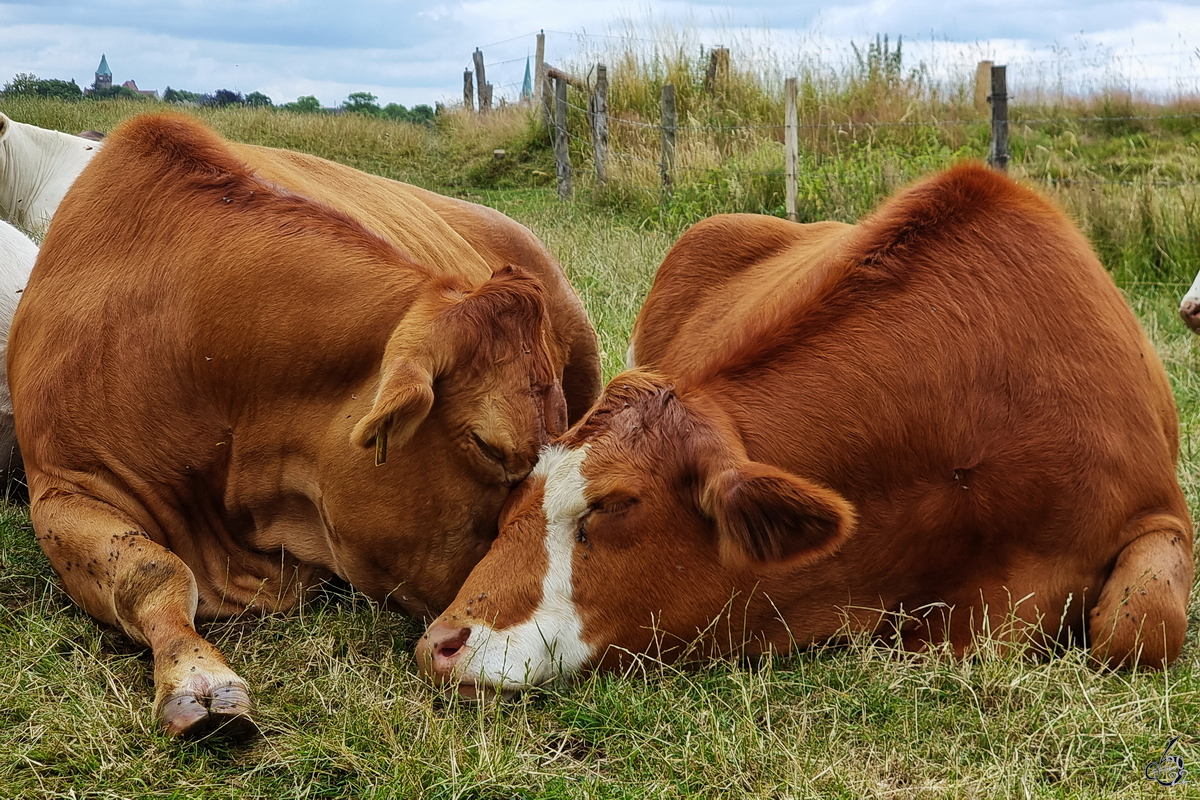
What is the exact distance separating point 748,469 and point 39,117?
61.7 ft

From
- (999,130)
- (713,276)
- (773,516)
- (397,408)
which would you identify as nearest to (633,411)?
(773,516)

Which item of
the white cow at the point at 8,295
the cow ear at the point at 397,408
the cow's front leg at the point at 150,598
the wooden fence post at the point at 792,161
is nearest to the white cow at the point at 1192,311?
the cow ear at the point at 397,408

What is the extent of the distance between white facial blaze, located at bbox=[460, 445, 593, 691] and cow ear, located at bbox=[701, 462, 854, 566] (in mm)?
425

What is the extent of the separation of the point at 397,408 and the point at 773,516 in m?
1.02

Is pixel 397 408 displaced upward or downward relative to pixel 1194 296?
upward

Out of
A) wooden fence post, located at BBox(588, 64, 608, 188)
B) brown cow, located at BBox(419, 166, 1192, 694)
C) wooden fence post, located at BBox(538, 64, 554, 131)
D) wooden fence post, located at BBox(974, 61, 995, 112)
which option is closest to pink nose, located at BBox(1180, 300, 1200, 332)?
brown cow, located at BBox(419, 166, 1192, 694)

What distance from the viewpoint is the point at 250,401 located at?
3.67 m

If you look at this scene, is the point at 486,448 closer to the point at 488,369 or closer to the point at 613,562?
the point at 488,369

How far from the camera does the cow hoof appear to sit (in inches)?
112

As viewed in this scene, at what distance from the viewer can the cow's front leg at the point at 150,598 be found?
9.50 ft

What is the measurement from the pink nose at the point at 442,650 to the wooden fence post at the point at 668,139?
391 inches

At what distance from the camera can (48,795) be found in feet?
8.59

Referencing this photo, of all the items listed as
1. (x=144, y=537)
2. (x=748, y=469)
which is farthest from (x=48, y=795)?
(x=748, y=469)

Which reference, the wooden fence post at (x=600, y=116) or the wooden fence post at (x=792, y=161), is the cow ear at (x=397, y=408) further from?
the wooden fence post at (x=600, y=116)
